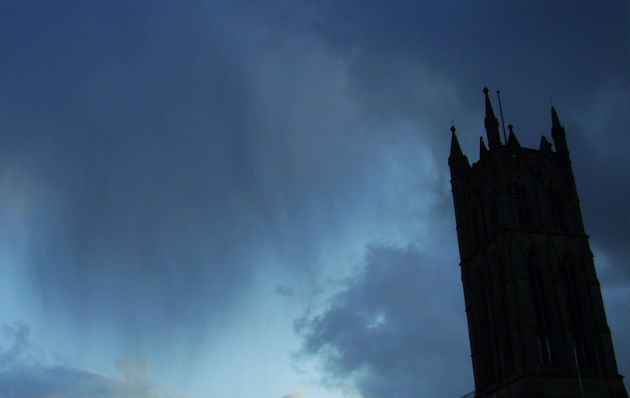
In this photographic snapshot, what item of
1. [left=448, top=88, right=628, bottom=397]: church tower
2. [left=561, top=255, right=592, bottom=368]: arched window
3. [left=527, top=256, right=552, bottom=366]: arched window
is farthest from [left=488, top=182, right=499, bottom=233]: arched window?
[left=561, top=255, right=592, bottom=368]: arched window

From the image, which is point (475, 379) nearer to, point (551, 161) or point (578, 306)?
point (578, 306)

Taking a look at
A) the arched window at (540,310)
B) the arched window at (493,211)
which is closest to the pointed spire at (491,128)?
the arched window at (493,211)

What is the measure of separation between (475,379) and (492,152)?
24801 mm

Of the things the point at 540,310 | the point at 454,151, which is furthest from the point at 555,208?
the point at 454,151

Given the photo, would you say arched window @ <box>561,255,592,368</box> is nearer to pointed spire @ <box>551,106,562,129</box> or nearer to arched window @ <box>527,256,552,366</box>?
arched window @ <box>527,256,552,366</box>

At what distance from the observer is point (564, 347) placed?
7125 centimetres

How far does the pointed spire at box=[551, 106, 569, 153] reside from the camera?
8488 cm

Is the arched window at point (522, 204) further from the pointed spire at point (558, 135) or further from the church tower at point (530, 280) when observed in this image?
Result: the pointed spire at point (558, 135)

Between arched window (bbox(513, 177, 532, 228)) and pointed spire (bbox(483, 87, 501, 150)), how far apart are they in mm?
5307

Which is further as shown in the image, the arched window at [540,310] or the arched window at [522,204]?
the arched window at [522,204]

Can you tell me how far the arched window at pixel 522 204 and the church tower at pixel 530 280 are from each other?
0.11m

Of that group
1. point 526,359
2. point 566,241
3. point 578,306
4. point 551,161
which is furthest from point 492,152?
point 526,359

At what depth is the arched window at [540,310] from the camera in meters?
71.0

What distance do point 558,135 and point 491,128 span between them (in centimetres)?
875
